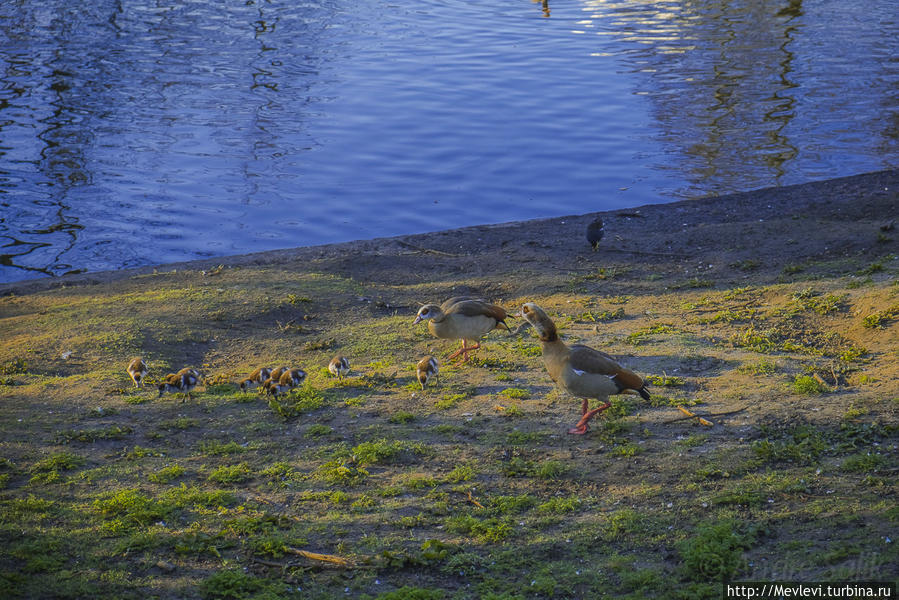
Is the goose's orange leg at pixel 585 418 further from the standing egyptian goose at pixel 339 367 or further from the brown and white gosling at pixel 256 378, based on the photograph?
the brown and white gosling at pixel 256 378

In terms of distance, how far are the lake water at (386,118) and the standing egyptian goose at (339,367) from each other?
6986 millimetres


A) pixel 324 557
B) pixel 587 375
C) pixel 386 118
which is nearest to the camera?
pixel 324 557

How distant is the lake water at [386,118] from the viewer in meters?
16.6

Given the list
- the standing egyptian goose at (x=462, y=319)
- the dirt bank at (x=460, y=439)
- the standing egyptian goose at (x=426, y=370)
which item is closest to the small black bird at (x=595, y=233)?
the dirt bank at (x=460, y=439)

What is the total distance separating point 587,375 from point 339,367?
284cm

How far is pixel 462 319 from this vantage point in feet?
30.8

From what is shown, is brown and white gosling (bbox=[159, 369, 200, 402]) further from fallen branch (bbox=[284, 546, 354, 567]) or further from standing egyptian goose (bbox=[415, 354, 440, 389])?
fallen branch (bbox=[284, 546, 354, 567])

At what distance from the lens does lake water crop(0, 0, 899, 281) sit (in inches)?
653

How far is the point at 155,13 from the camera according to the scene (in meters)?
33.5

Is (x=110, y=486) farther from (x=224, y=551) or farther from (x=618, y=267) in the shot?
(x=618, y=267)

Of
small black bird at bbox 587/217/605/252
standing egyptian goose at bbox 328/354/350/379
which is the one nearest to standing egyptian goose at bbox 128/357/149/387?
standing egyptian goose at bbox 328/354/350/379

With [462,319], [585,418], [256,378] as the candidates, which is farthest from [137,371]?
[585,418]

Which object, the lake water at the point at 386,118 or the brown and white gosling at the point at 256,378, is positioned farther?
the lake water at the point at 386,118

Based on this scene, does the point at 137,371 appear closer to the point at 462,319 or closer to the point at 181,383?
the point at 181,383
